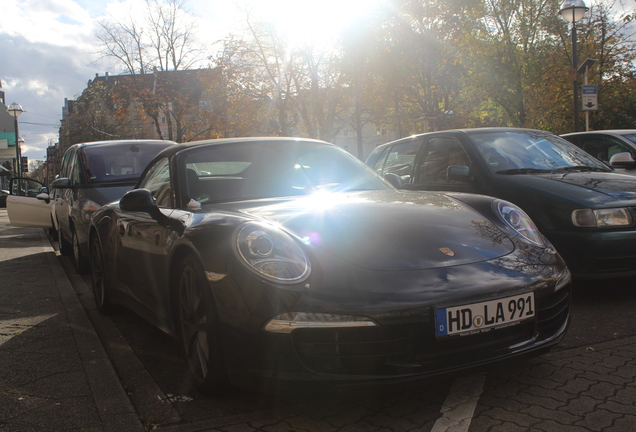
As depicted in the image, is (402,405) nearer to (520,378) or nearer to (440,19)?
(520,378)

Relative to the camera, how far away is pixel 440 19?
89.6 ft

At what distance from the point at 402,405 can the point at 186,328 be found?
3.94 feet

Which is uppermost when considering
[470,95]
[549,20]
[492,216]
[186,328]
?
[549,20]

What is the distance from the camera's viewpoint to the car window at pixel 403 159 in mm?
7014

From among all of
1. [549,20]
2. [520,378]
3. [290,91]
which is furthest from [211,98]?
[520,378]

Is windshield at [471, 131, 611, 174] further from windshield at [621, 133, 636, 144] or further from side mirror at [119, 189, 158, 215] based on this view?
side mirror at [119, 189, 158, 215]

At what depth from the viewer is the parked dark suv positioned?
7230mm

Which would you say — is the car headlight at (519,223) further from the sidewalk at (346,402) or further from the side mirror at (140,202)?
the side mirror at (140,202)

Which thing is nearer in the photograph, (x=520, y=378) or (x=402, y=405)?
(x=402, y=405)

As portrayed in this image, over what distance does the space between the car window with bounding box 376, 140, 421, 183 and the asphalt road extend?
114 inches

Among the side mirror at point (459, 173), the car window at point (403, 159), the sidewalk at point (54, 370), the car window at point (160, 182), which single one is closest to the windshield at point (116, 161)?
the sidewalk at point (54, 370)

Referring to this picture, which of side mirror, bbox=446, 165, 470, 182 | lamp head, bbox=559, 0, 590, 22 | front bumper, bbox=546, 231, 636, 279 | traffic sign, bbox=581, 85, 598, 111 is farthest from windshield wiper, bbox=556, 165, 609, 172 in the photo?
lamp head, bbox=559, 0, 590, 22

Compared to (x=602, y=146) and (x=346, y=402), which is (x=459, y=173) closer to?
(x=346, y=402)

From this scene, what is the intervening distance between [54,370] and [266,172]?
169 cm
